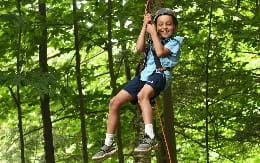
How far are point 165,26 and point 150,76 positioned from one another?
0.54m

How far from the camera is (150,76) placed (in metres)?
4.81

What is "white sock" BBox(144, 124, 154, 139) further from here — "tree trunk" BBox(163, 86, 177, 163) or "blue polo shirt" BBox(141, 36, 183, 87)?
"tree trunk" BBox(163, 86, 177, 163)

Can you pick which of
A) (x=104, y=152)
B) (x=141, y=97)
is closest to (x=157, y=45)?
(x=141, y=97)

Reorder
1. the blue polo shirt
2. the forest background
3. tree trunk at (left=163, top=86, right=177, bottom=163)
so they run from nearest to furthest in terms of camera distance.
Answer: the blue polo shirt < tree trunk at (left=163, top=86, right=177, bottom=163) < the forest background

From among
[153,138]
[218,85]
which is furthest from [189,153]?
[153,138]

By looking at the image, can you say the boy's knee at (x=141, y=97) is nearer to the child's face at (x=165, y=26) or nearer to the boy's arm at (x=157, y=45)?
the boy's arm at (x=157, y=45)

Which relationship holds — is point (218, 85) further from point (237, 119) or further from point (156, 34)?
point (156, 34)

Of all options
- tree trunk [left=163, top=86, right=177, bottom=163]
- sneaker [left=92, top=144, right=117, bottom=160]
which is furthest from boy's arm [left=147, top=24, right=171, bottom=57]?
tree trunk [left=163, top=86, right=177, bottom=163]

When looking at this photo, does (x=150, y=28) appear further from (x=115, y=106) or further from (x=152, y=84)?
(x=115, y=106)

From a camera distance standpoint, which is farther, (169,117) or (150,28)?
(169,117)

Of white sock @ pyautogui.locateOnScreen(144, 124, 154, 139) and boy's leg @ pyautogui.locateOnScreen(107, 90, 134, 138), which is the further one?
boy's leg @ pyautogui.locateOnScreen(107, 90, 134, 138)

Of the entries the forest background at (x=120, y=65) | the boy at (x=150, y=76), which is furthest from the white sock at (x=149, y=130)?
the forest background at (x=120, y=65)

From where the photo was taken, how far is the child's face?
4.81 m

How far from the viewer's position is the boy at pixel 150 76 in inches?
186
